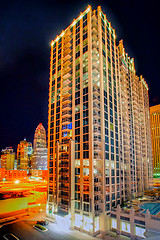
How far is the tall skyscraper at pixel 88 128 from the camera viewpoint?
47.2 meters

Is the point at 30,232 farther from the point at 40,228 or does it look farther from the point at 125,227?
the point at 125,227

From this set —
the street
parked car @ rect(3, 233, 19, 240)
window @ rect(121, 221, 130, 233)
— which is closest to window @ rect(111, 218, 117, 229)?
window @ rect(121, 221, 130, 233)

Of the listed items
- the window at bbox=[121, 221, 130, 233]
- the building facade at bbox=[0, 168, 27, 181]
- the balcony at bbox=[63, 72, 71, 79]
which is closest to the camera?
the window at bbox=[121, 221, 130, 233]

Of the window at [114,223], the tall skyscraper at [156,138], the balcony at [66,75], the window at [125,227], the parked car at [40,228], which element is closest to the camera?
the window at [125,227]

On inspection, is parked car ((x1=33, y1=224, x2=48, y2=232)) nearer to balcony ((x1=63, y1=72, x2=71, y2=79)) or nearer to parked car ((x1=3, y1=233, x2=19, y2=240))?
parked car ((x1=3, y1=233, x2=19, y2=240))

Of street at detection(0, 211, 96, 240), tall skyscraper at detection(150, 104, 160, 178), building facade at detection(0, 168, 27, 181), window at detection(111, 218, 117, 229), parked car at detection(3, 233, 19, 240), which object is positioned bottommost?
building facade at detection(0, 168, 27, 181)

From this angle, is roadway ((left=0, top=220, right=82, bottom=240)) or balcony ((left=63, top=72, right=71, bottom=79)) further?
balcony ((left=63, top=72, right=71, bottom=79))

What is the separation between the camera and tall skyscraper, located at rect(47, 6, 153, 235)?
47.2 meters

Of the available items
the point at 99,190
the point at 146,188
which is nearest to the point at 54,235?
the point at 99,190

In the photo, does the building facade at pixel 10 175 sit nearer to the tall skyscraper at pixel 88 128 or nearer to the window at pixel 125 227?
the tall skyscraper at pixel 88 128

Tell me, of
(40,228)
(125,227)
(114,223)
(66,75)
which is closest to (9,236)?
(40,228)

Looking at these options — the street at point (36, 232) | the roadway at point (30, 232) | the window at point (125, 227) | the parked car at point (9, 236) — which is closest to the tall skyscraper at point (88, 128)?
the street at point (36, 232)

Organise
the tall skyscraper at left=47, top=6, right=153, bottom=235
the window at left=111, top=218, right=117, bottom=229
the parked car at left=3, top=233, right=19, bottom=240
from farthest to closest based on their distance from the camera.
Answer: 1. the tall skyscraper at left=47, top=6, right=153, bottom=235
2. the window at left=111, top=218, right=117, bottom=229
3. the parked car at left=3, top=233, right=19, bottom=240

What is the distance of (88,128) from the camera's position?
Result: 4953 centimetres
